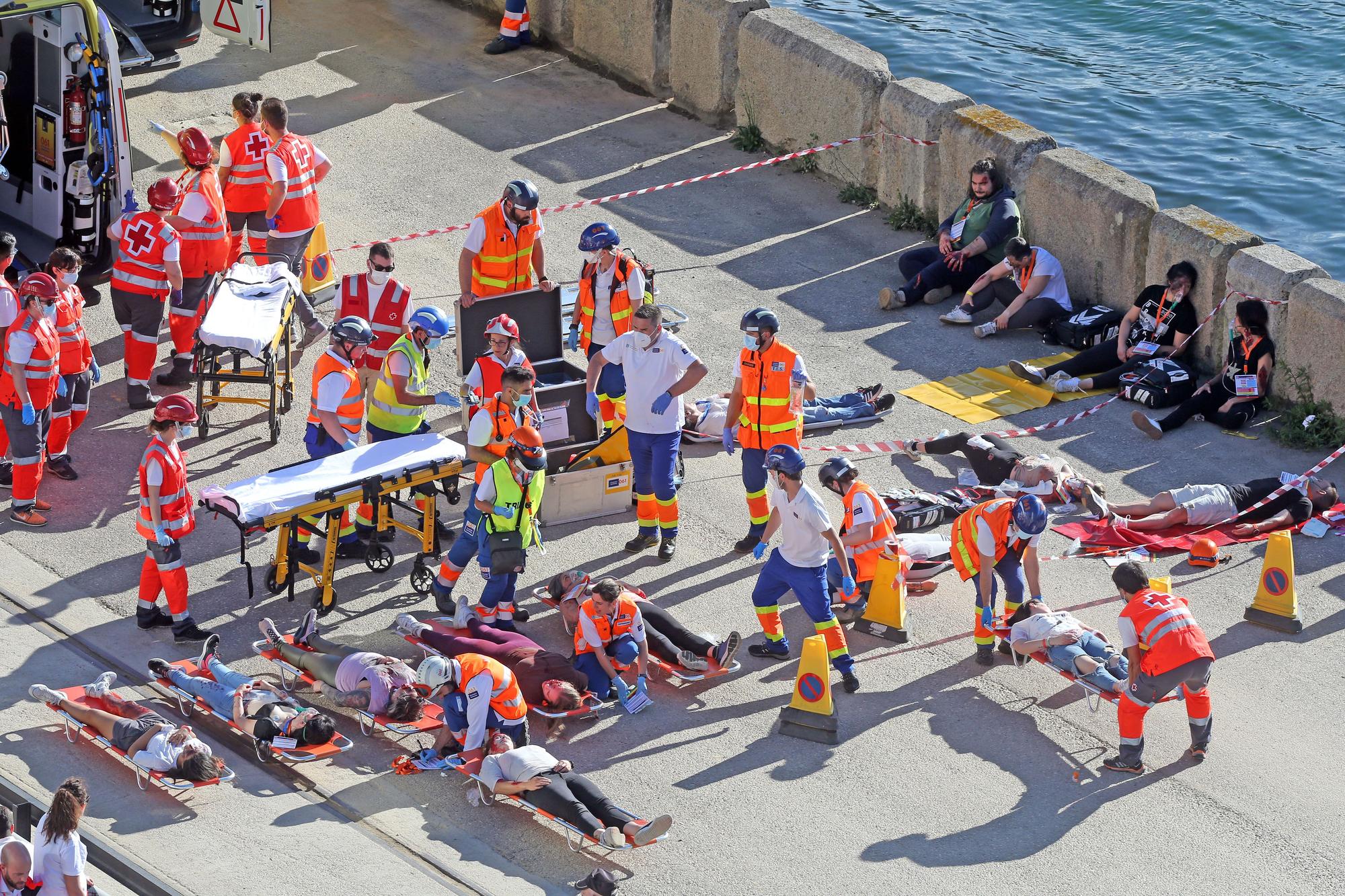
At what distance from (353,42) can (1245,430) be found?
11.5 metres

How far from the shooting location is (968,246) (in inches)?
610

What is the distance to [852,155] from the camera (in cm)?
1731

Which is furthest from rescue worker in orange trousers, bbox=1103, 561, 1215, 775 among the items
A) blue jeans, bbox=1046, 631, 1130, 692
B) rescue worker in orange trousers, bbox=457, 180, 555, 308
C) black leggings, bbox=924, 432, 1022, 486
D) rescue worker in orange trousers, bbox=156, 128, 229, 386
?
rescue worker in orange trousers, bbox=156, 128, 229, 386

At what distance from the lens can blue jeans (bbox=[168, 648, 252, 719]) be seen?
9.76 m

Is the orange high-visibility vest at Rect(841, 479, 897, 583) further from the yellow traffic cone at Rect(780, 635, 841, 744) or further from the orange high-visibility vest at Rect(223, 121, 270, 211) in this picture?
the orange high-visibility vest at Rect(223, 121, 270, 211)

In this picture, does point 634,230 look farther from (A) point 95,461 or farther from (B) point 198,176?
(A) point 95,461

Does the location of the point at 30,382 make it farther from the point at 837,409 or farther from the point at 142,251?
the point at 837,409

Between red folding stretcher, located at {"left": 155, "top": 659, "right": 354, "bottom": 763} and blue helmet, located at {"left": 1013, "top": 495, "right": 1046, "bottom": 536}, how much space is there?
13.9ft

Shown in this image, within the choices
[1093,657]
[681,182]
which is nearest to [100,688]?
[1093,657]

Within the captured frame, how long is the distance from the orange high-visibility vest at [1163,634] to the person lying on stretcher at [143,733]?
5.19 meters

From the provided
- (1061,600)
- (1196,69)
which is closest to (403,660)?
(1061,600)

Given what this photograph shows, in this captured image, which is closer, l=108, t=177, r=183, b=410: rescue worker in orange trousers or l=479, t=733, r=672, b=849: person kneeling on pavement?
l=479, t=733, r=672, b=849: person kneeling on pavement

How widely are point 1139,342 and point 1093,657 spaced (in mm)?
4777

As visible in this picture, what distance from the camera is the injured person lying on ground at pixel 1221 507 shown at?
12172 mm
